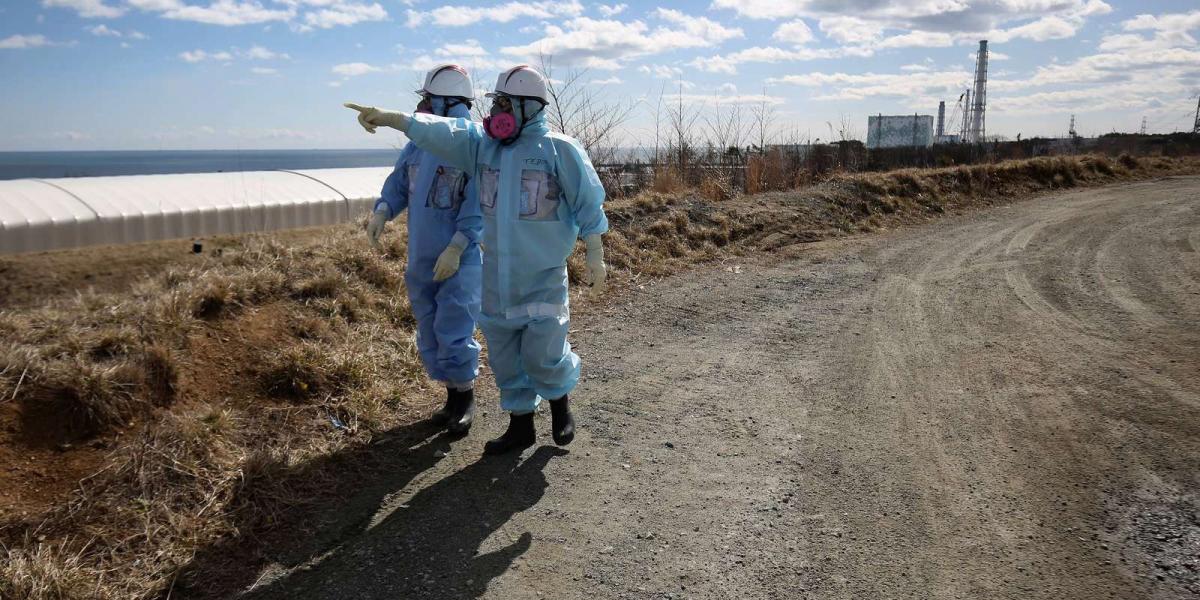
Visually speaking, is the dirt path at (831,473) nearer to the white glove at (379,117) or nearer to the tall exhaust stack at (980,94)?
the white glove at (379,117)

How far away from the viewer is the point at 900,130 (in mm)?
41344

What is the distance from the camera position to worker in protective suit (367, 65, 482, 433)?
3963 millimetres

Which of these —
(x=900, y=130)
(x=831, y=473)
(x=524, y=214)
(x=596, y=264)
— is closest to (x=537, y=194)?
(x=524, y=214)

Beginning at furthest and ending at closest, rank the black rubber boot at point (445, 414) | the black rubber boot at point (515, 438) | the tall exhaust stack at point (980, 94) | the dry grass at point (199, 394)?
1. the tall exhaust stack at point (980, 94)
2. the black rubber boot at point (445, 414)
3. the black rubber boot at point (515, 438)
4. the dry grass at point (199, 394)

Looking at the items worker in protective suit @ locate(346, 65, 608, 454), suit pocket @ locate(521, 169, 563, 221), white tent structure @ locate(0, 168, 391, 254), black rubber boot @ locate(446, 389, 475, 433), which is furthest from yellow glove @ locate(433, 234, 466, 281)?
white tent structure @ locate(0, 168, 391, 254)

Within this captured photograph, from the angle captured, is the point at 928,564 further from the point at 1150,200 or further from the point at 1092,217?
the point at 1150,200

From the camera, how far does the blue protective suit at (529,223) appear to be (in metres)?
3.59

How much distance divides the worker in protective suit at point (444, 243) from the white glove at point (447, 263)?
1cm

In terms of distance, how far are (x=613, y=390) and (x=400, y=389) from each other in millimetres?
1239

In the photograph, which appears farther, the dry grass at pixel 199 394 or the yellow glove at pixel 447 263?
the yellow glove at pixel 447 263

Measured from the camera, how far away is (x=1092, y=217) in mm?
10852

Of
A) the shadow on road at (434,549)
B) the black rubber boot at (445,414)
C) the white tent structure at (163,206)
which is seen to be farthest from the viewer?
the white tent structure at (163,206)

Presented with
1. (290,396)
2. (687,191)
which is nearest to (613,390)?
(290,396)

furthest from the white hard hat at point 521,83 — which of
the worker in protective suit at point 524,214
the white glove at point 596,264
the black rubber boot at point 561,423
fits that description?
the black rubber boot at point 561,423
